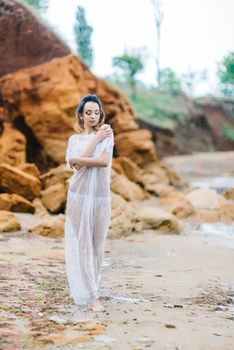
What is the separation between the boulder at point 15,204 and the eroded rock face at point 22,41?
678cm

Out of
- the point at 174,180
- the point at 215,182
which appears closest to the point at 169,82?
the point at 215,182

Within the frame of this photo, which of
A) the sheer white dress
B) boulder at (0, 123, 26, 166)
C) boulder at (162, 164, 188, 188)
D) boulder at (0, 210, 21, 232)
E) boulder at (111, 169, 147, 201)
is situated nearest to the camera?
the sheer white dress

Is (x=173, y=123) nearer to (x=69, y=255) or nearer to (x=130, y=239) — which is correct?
(x=130, y=239)

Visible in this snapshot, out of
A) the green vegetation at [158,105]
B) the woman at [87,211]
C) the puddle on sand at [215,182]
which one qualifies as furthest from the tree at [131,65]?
the woman at [87,211]

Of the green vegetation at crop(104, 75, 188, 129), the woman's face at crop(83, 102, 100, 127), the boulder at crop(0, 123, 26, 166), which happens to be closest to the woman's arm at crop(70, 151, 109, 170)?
the woman's face at crop(83, 102, 100, 127)

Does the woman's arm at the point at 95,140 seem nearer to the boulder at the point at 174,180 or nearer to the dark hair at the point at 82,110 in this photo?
the dark hair at the point at 82,110

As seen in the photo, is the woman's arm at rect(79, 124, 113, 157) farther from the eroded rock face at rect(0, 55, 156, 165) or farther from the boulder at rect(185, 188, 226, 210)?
the eroded rock face at rect(0, 55, 156, 165)

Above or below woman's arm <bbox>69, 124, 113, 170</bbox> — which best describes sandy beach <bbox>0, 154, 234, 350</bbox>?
below

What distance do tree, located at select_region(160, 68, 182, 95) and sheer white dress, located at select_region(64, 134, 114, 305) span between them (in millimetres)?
43732

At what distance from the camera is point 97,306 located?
3.84 metres

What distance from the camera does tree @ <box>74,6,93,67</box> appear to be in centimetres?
3156

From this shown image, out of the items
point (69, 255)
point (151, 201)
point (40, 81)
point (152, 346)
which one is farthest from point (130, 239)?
point (40, 81)

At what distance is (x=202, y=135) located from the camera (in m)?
43.3

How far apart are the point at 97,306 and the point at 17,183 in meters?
7.22
